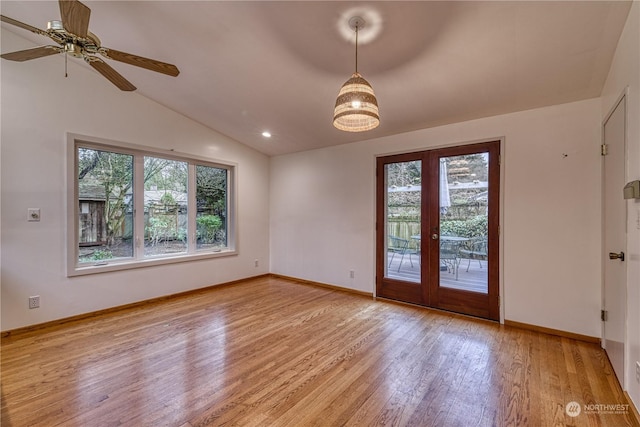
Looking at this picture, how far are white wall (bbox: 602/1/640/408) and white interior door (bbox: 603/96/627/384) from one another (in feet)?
0.48

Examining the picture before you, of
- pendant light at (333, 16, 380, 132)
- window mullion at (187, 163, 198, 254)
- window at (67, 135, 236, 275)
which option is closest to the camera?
pendant light at (333, 16, 380, 132)

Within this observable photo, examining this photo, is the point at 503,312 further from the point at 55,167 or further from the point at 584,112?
the point at 55,167

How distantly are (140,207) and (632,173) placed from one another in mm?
5150

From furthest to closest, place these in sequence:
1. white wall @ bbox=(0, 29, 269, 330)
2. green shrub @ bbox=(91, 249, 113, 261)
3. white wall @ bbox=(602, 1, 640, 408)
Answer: green shrub @ bbox=(91, 249, 113, 261) → white wall @ bbox=(0, 29, 269, 330) → white wall @ bbox=(602, 1, 640, 408)

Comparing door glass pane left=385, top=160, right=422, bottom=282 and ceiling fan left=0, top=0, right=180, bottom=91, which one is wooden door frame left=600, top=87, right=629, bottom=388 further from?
ceiling fan left=0, top=0, right=180, bottom=91

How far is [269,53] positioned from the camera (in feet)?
8.99

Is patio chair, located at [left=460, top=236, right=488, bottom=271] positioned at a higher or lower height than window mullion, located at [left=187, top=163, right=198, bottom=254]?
lower

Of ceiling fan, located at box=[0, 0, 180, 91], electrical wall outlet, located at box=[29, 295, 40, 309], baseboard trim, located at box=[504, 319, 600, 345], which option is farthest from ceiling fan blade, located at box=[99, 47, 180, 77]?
baseboard trim, located at box=[504, 319, 600, 345]

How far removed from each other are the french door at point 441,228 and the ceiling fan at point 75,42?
10.1ft

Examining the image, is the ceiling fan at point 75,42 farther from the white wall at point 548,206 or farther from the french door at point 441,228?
the french door at point 441,228

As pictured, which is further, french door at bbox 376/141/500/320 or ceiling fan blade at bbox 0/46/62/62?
french door at bbox 376/141/500/320

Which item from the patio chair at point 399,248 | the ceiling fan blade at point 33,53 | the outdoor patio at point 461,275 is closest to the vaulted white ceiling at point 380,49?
the ceiling fan blade at point 33,53

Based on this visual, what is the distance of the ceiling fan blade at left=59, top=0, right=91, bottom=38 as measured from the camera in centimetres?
166

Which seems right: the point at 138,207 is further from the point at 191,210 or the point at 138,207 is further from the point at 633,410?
the point at 633,410
